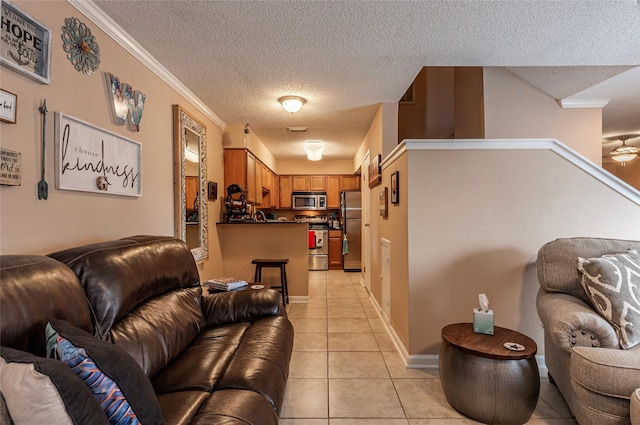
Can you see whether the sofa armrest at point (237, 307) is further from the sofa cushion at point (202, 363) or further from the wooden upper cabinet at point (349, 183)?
the wooden upper cabinet at point (349, 183)

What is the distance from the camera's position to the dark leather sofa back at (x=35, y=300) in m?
0.87

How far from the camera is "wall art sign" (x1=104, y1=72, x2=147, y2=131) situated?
6.05 ft

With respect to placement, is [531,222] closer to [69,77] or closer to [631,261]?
[631,261]

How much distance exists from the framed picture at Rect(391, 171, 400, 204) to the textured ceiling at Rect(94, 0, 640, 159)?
2.92ft

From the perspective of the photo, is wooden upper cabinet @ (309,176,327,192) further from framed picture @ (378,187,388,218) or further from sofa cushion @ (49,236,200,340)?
sofa cushion @ (49,236,200,340)

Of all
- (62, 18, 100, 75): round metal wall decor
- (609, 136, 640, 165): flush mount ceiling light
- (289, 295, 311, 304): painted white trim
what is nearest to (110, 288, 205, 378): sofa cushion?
(62, 18, 100, 75): round metal wall decor

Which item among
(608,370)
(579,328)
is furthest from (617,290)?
(608,370)

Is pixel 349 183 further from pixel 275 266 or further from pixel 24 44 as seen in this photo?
pixel 24 44

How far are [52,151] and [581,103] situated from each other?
14.9 feet

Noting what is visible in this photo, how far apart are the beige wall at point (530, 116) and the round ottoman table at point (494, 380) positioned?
224 cm

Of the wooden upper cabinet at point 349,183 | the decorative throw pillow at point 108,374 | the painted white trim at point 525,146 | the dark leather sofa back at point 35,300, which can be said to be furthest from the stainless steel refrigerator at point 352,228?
the decorative throw pillow at point 108,374

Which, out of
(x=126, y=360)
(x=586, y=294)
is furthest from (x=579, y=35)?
(x=126, y=360)

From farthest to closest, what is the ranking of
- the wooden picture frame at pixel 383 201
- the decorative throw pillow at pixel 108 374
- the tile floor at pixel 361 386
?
the wooden picture frame at pixel 383 201 → the tile floor at pixel 361 386 → the decorative throw pillow at pixel 108 374

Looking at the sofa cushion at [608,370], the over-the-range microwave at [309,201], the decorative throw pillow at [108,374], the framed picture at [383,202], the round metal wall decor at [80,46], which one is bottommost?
the sofa cushion at [608,370]
